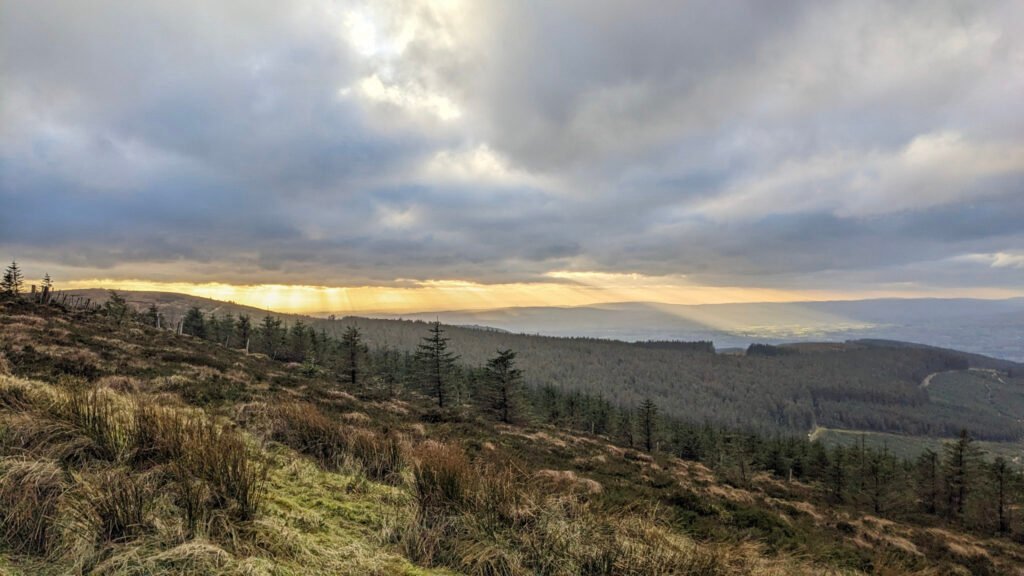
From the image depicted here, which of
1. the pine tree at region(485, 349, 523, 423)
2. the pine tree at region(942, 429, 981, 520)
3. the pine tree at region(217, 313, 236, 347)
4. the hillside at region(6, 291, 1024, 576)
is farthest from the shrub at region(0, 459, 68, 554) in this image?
the pine tree at region(217, 313, 236, 347)

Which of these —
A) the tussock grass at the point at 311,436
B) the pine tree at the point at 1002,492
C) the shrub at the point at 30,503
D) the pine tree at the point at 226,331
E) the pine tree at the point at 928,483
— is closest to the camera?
the shrub at the point at 30,503

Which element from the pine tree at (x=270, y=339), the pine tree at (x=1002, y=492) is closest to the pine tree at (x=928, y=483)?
the pine tree at (x=1002, y=492)

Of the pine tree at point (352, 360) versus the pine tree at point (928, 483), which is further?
the pine tree at point (352, 360)

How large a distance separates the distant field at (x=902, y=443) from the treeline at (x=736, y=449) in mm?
122765

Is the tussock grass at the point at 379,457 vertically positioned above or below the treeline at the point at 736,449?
above

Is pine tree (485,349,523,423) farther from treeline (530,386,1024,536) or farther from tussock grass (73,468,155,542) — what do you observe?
tussock grass (73,468,155,542)

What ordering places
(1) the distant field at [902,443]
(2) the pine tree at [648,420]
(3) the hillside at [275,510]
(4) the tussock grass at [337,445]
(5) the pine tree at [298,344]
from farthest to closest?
(1) the distant field at [902,443] → (5) the pine tree at [298,344] → (2) the pine tree at [648,420] → (4) the tussock grass at [337,445] → (3) the hillside at [275,510]

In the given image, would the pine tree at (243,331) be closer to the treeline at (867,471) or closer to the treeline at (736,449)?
the treeline at (736,449)

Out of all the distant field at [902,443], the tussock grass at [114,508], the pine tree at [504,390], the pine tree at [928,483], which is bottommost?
the distant field at [902,443]

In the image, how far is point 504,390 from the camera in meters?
48.4

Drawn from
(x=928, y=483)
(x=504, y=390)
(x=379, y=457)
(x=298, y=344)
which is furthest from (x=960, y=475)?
(x=298, y=344)

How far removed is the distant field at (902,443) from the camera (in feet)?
525

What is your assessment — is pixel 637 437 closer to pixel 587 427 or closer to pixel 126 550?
pixel 587 427

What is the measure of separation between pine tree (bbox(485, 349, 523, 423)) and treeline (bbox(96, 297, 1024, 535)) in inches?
4.7
